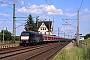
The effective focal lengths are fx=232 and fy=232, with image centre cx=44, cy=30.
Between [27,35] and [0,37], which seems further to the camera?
[0,37]

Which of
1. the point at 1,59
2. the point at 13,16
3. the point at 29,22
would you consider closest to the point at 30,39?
the point at 13,16

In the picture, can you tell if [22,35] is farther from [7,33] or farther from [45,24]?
[45,24]

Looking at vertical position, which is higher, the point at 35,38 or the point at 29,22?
the point at 29,22

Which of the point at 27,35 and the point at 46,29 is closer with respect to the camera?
the point at 27,35

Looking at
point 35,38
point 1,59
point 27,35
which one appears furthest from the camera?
point 35,38

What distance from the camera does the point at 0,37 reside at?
79438 mm

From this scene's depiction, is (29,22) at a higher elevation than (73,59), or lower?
higher

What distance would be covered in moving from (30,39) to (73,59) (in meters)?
32.0

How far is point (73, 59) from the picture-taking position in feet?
60.0

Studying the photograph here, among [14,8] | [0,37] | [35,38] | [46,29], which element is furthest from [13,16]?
[46,29]

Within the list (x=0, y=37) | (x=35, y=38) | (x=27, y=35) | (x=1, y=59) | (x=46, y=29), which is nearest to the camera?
(x=1, y=59)

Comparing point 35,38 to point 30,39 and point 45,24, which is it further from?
point 45,24

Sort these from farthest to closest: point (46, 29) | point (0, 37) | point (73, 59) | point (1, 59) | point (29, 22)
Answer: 1. point (46, 29)
2. point (29, 22)
3. point (0, 37)
4. point (1, 59)
5. point (73, 59)

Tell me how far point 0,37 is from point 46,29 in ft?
183
